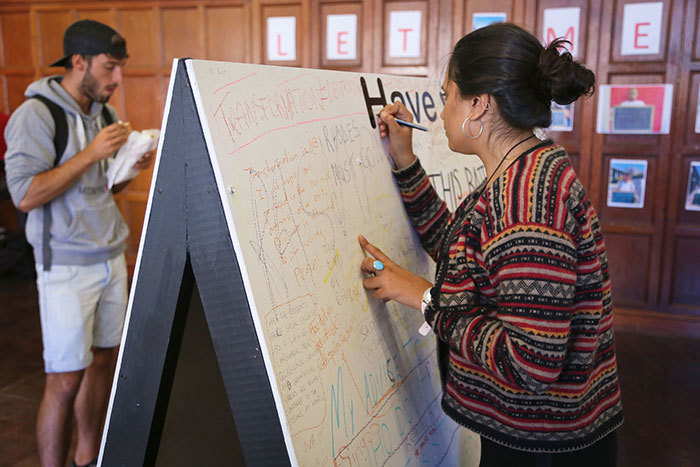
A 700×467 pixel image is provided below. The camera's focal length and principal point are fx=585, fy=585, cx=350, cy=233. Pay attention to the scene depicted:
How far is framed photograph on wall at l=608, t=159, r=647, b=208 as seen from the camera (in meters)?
3.79

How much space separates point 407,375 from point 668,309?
3.07 m

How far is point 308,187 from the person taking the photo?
1.22 meters

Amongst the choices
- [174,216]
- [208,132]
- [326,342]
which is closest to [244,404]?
[326,342]

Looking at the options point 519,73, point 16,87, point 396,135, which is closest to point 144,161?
point 396,135

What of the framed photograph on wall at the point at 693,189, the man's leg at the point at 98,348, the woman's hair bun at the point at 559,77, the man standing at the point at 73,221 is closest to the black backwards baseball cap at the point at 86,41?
the man standing at the point at 73,221

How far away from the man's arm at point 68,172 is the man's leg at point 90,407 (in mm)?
601

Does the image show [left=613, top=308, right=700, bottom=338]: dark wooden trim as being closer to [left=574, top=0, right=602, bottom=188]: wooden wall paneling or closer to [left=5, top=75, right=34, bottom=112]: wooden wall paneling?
[left=574, top=0, right=602, bottom=188]: wooden wall paneling

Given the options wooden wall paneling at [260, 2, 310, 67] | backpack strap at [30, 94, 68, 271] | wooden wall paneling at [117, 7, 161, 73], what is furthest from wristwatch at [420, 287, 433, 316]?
wooden wall paneling at [117, 7, 161, 73]

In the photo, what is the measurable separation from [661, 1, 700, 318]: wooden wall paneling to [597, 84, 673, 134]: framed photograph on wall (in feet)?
0.25

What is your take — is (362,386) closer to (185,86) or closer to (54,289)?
(185,86)

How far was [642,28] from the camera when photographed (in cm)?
362

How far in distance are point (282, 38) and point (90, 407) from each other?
9.83 ft

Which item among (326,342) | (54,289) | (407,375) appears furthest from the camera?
(54,289)

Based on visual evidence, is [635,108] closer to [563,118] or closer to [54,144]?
[563,118]
